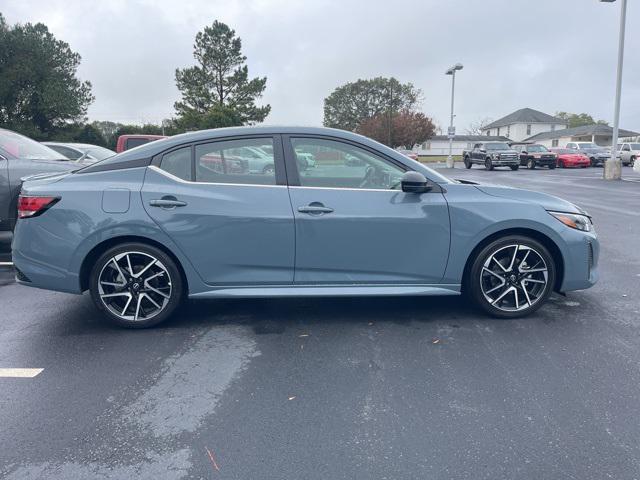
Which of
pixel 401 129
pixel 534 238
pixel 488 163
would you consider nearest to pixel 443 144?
pixel 401 129

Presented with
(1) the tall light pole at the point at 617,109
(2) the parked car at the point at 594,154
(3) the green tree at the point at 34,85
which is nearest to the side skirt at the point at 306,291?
(1) the tall light pole at the point at 617,109

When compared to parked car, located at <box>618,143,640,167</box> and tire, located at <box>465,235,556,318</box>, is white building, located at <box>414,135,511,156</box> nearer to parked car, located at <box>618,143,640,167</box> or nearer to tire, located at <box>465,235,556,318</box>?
parked car, located at <box>618,143,640,167</box>

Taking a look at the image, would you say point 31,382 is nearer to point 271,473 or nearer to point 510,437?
point 271,473

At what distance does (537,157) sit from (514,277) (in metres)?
32.4

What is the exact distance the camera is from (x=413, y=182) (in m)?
4.35

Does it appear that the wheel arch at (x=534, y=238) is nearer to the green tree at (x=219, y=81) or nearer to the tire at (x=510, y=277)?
the tire at (x=510, y=277)

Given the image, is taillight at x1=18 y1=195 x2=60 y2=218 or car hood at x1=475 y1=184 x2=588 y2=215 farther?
car hood at x1=475 y1=184 x2=588 y2=215

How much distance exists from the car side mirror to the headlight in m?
1.17

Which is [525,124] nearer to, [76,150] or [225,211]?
[76,150]

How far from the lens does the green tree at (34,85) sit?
44.9 meters

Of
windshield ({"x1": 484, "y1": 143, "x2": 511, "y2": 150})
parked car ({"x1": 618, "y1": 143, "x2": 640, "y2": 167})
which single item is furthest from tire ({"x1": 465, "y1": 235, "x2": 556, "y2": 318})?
parked car ({"x1": 618, "y1": 143, "x2": 640, "y2": 167})

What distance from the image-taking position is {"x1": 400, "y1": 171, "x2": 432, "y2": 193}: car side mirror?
435cm

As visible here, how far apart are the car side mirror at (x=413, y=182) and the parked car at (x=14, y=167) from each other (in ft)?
17.5

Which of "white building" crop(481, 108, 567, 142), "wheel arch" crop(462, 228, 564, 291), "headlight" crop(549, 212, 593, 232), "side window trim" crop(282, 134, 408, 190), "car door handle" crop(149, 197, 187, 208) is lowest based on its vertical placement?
"wheel arch" crop(462, 228, 564, 291)
